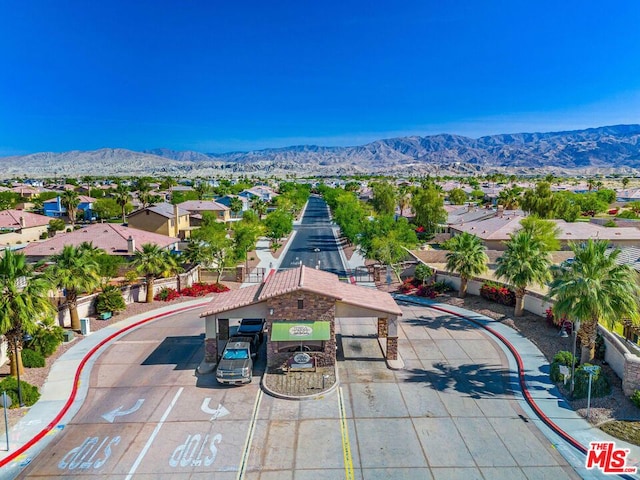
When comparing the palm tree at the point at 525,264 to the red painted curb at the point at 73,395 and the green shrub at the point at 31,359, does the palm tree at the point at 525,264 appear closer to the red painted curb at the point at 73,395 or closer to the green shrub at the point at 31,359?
the red painted curb at the point at 73,395

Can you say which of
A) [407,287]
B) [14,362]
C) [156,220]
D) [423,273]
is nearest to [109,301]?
[14,362]

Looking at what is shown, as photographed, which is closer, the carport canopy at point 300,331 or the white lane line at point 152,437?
the white lane line at point 152,437

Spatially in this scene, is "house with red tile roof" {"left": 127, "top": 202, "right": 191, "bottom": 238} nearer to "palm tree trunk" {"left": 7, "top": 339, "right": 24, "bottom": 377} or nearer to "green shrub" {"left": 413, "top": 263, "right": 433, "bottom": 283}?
"green shrub" {"left": 413, "top": 263, "right": 433, "bottom": 283}

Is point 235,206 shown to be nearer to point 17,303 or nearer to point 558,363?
point 17,303

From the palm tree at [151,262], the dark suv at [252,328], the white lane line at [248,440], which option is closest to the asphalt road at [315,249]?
the palm tree at [151,262]

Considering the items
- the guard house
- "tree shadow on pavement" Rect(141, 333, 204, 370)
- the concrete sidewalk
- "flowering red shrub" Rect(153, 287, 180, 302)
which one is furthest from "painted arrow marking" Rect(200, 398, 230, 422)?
"flowering red shrub" Rect(153, 287, 180, 302)
